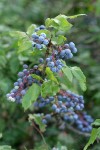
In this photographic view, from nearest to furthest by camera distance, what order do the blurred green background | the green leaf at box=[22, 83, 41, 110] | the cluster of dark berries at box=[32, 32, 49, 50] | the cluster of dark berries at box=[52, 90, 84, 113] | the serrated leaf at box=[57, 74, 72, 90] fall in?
the cluster of dark berries at box=[32, 32, 49, 50]
the green leaf at box=[22, 83, 41, 110]
the cluster of dark berries at box=[52, 90, 84, 113]
the serrated leaf at box=[57, 74, 72, 90]
the blurred green background

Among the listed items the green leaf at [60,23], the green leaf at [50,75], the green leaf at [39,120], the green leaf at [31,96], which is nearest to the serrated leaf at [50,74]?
the green leaf at [50,75]

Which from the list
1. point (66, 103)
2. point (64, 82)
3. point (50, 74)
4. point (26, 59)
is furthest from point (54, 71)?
→ point (26, 59)

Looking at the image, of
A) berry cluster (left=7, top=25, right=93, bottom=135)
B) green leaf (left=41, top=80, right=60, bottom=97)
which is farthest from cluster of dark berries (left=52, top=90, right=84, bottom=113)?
green leaf (left=41, top=80, right=60, bottom=97)

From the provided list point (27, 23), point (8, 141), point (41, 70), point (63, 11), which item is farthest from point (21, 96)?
point (63, 11)

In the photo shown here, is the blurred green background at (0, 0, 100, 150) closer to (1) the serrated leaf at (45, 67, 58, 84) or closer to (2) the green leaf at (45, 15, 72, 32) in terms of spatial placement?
(1) the serrated leaf at (45, 67, 58, 84)

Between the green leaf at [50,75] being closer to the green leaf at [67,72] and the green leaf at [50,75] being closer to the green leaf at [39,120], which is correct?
the green leaf at [67,72]

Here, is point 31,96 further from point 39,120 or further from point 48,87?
point 39,120

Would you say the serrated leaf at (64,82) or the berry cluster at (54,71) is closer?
the berry cluster at (54,71)
